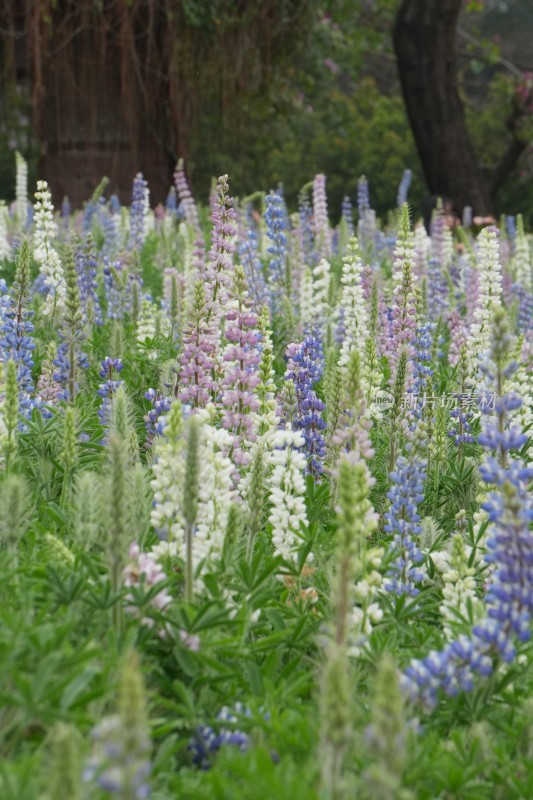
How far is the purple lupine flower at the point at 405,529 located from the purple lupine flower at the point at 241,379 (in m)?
0.50

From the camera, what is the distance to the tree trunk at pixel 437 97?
15.5 meters

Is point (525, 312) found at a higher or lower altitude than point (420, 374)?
higher

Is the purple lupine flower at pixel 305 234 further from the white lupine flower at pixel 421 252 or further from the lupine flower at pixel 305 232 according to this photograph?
the white lupine flower at pixel 421 252

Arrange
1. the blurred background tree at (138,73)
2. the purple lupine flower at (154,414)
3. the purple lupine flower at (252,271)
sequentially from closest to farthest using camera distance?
the purple lupine flower at (154,414) < the purple lupine flower at (252,271) < the blurred background tree at (138,73)

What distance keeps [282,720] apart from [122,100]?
10517 mm

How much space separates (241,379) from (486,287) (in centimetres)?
154

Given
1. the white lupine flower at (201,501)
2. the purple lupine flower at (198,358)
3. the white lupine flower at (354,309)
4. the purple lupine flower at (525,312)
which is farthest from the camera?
the purple lupine flower at (525,312)

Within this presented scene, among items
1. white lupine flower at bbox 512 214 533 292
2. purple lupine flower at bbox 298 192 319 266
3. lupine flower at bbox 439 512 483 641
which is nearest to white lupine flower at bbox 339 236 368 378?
lupine flower at bbox 439 512 483 641

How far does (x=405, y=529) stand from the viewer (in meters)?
2.95

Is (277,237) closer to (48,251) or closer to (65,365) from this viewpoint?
(48,251)

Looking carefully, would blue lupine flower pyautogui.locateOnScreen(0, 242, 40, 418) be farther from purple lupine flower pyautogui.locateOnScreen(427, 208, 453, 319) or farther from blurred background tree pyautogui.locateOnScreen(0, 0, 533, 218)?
blurred background tree pyautogui.locateOnScreen(0, 0, 533, 218)

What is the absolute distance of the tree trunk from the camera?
15.5m

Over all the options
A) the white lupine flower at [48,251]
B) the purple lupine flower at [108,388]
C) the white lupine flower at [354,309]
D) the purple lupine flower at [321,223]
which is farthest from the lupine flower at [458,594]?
the purple lupine flower at [321,223]

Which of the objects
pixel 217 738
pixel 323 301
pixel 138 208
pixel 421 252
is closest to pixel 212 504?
pixel 217 738
